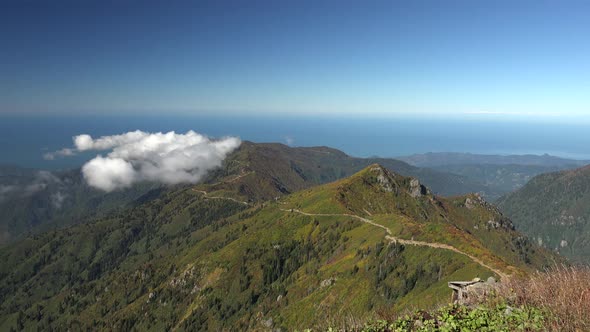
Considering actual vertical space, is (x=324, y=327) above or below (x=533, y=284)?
below

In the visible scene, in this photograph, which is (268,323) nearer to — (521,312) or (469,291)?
(469,291)

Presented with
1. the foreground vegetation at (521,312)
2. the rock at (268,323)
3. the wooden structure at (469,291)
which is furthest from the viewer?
the rock at (268,323)

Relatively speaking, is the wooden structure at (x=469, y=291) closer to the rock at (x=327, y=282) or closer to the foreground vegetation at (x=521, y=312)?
the foreground vegetation at (x=521, y=312)

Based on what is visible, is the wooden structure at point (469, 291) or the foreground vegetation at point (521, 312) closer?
the foreground vegetation at point (521, 312)

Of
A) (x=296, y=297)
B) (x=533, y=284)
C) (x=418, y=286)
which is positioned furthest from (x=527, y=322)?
(x=296, y=297)

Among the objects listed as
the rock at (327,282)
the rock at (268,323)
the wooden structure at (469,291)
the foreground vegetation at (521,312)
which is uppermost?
the foreground vegetation at (521,312)

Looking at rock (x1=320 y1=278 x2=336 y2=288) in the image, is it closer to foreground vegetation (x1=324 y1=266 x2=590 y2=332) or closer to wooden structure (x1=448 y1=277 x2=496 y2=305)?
wooden structure (x1=448 y1=277 x2=496 y2=305)

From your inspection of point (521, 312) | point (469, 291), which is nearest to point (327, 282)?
point (469, 291)

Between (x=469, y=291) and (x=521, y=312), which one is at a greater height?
(x=521, y=312)

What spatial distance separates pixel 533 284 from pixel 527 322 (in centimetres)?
293

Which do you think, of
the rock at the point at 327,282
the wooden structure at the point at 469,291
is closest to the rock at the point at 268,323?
the rock at the point at 327,282

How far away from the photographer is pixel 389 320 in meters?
16.0

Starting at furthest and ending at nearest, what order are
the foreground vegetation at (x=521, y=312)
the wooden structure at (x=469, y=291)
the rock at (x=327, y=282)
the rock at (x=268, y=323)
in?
the rock at (x=268, y=323) < the rock at (x=327, y=282) < the wooden structure at (x=469, y=291) < the foreground vegetation at (x=521, y=312)

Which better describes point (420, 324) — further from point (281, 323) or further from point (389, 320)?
point (281, 323)
